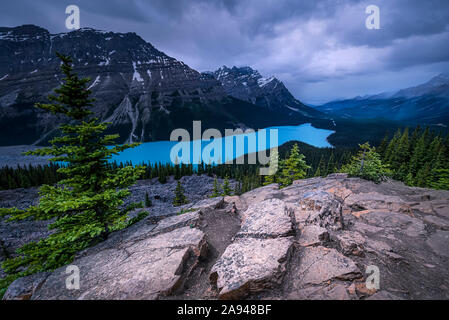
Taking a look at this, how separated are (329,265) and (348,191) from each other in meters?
8.56

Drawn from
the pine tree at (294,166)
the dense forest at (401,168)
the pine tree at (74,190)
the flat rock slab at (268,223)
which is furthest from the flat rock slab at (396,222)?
the dense forest at (401,168)

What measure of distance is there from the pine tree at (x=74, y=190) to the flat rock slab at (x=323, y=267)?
700 cm

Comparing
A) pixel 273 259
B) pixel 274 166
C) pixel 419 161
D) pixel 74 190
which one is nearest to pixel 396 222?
pixel 273 259

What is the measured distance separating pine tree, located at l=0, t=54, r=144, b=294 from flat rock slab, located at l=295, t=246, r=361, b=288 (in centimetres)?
700

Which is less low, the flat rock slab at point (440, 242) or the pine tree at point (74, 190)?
the pine tree at point (74, 190)

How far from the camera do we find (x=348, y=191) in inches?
450

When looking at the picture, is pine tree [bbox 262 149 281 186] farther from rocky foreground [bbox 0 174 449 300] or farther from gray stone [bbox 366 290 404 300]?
gray stone [bbox 366 290 404 300]

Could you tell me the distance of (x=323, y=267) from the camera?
4.67 metres

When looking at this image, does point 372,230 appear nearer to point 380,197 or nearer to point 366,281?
point 366,281

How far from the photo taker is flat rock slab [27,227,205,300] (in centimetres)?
446

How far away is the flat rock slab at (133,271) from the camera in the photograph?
4.46 m

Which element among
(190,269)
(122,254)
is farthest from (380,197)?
(122,254)

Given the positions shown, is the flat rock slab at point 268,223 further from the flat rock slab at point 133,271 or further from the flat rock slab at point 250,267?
the flat rock slab at point 133,271
